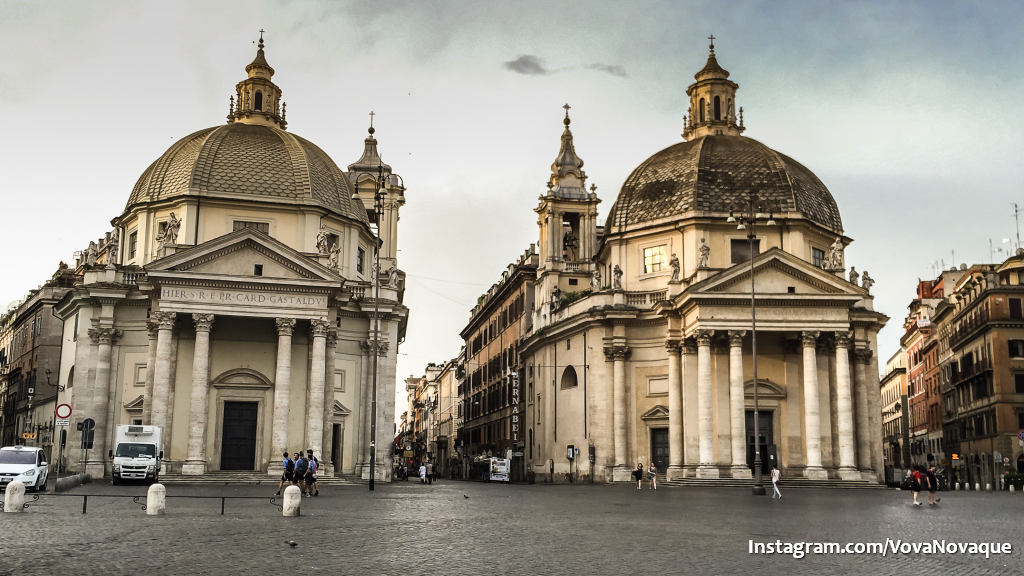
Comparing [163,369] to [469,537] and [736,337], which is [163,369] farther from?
[469,537]

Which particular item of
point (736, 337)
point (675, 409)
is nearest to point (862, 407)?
point (736, 337)

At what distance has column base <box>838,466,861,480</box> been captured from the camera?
161ft

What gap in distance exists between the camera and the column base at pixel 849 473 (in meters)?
49.1

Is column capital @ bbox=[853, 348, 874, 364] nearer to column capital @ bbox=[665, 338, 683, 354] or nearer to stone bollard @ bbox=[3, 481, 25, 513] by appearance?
column capital @ bbox=[665, 338, 683, 354]

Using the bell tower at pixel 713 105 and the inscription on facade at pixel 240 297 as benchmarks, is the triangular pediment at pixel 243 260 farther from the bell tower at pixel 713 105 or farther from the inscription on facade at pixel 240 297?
the bell tower at pixel 713 105

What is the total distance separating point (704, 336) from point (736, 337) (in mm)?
1494

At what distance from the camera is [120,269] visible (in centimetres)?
4956

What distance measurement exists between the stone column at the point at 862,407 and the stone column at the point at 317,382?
26.7m

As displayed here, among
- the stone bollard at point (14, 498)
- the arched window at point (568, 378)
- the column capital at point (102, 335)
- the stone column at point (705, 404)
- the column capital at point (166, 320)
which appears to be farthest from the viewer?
the arched window at point (568, 378)

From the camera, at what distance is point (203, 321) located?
150 feet

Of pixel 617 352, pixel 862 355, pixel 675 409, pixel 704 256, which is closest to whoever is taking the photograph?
pixel 704 256

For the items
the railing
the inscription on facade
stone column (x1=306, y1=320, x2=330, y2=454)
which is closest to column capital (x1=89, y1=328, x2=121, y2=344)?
the inscription on facade

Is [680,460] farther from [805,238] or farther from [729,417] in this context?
[805,238]

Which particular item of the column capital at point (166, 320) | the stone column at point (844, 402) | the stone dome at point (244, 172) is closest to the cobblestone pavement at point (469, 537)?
the column capital at point (166, 320)
